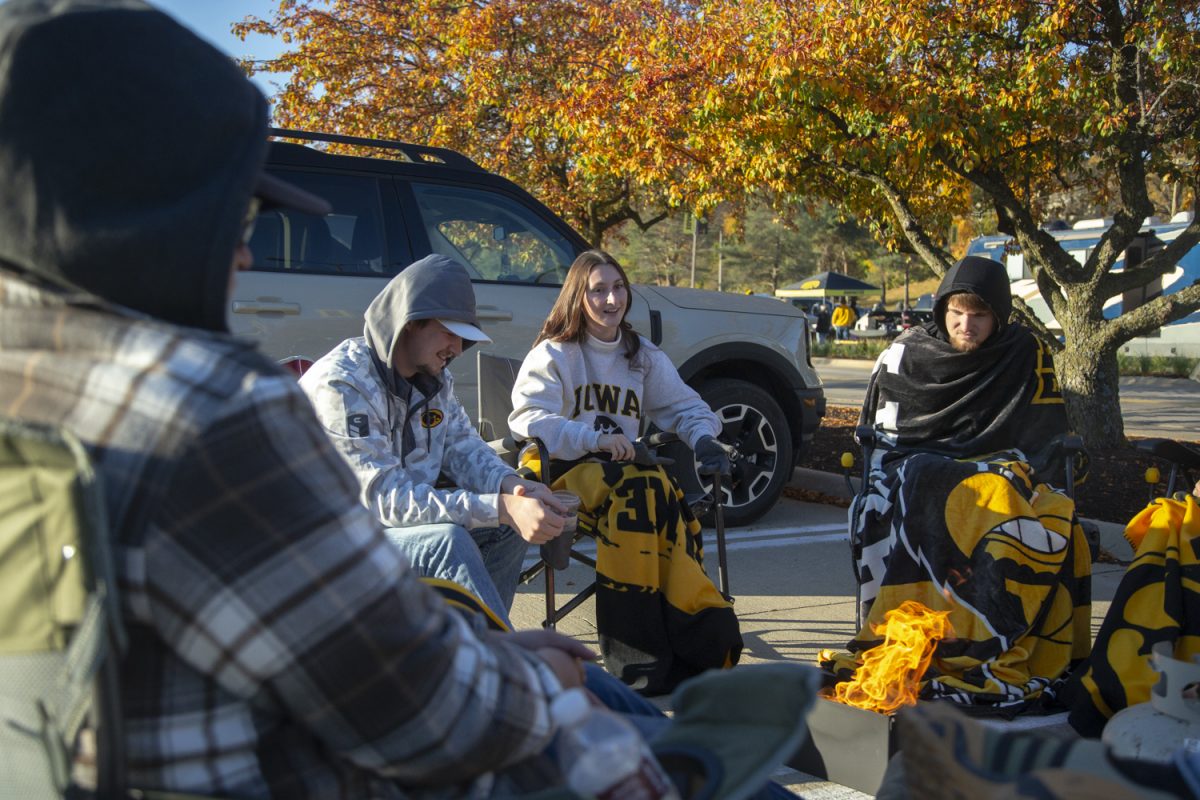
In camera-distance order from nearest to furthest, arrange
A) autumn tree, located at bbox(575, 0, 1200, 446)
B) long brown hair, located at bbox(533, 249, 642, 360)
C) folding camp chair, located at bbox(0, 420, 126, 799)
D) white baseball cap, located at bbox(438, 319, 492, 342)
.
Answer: folding camp chair, located at bbox(0, 420, 126, 799) < white baseball cap, located at bbox(438, 319, 492, 342) < long brown hair, located at bbox(533, 249, 642, 360) < autumn tree, located at bbox(575, 0, 1200, 446)

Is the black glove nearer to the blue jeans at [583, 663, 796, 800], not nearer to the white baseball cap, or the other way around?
the white baseball cap

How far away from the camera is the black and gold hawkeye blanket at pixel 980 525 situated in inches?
146

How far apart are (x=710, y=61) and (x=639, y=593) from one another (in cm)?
479

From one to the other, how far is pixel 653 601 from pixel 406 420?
1194mm

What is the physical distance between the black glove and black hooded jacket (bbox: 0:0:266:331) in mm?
3266

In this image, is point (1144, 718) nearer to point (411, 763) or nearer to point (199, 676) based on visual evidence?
point (411, 763)

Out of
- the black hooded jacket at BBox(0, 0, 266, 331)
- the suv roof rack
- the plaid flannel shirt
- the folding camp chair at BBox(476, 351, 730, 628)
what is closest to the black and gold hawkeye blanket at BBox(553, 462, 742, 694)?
the folding camp chair at BBox(476, 351, 730, 628)

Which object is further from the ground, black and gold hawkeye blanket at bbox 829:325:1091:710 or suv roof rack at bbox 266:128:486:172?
suv roof rack at bbox 266:128:486:172

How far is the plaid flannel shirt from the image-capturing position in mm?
1146

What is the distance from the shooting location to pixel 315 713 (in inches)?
47.3

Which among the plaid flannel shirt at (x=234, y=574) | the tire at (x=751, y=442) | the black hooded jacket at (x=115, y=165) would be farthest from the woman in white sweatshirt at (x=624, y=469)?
the black hooded jacket at (x=115, y=165)

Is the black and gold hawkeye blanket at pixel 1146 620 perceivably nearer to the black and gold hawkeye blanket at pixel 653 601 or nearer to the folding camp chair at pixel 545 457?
the black and gold hawkeye blanket at pixel 653 601

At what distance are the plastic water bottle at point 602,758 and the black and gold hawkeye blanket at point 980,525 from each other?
2.42 meters

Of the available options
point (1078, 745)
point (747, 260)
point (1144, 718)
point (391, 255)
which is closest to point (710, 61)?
point (391, 255)
